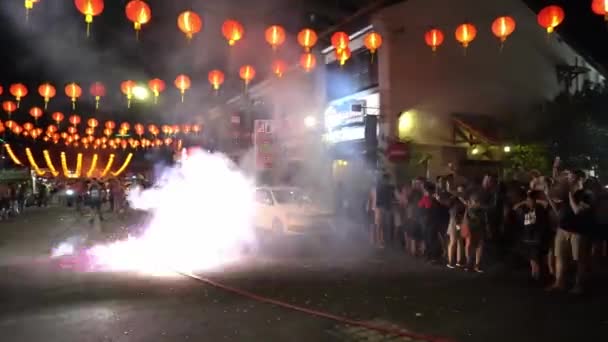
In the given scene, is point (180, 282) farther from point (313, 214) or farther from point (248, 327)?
point (313, 214)

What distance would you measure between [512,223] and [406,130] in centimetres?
871

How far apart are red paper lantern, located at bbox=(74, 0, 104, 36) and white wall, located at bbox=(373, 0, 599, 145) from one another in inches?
394

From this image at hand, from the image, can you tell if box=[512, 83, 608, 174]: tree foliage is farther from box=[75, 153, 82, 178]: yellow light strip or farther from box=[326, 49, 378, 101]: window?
box=[75, 153, 82, 178]: yellow light strip

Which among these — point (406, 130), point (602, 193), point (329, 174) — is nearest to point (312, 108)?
point (329, 174)

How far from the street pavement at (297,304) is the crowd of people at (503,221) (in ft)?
1.44

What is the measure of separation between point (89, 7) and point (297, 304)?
668cm

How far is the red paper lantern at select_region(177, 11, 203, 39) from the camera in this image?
9518 mm

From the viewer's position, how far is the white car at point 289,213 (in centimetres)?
1242

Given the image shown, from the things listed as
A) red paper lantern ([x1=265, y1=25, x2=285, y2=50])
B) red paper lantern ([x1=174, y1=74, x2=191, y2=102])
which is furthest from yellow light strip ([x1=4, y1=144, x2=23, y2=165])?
red paper lantern ([x1=265, y1=25, x2=285, y2=50])

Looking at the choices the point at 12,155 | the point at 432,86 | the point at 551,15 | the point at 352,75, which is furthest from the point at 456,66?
the point at 12,155

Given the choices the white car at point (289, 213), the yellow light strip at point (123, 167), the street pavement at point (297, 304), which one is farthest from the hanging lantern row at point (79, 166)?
the street pavement at point (297, 304)

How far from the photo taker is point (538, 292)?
6.76 m

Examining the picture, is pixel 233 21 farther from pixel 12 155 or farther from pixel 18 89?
pixel 12 155

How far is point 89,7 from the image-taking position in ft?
29.6
